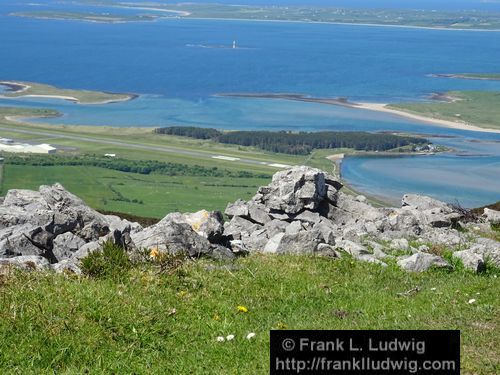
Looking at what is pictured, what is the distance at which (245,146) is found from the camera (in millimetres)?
73188

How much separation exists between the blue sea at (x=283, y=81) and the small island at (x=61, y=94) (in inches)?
117

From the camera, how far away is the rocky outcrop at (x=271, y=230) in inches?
497

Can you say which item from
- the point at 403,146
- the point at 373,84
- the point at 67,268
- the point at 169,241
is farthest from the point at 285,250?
the point at 373,84

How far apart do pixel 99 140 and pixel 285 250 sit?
60.6 metres

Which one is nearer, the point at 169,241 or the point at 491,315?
the point at 491,315

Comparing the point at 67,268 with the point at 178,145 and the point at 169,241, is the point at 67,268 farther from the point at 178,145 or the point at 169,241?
the point at 178,145

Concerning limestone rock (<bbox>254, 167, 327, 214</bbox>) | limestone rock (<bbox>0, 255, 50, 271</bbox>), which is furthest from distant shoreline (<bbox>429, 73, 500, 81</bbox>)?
limestone rock (<bbox>0, 255, 50, 271</bbox>)

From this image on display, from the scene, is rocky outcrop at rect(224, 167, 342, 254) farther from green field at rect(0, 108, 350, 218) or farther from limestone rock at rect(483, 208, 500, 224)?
green field at rect(0, 108, 350, 218)

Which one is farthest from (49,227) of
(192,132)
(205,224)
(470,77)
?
(470,77)

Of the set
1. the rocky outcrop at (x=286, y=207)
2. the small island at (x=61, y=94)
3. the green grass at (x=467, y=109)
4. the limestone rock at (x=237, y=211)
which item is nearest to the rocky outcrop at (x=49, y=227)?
the rocky outcrop at (x=286, y=207)

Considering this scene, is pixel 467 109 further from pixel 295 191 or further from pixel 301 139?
pixel 295 191

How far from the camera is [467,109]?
3693 inches

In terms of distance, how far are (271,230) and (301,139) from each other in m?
56.4

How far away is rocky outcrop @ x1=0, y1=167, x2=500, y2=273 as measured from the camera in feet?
41.4
